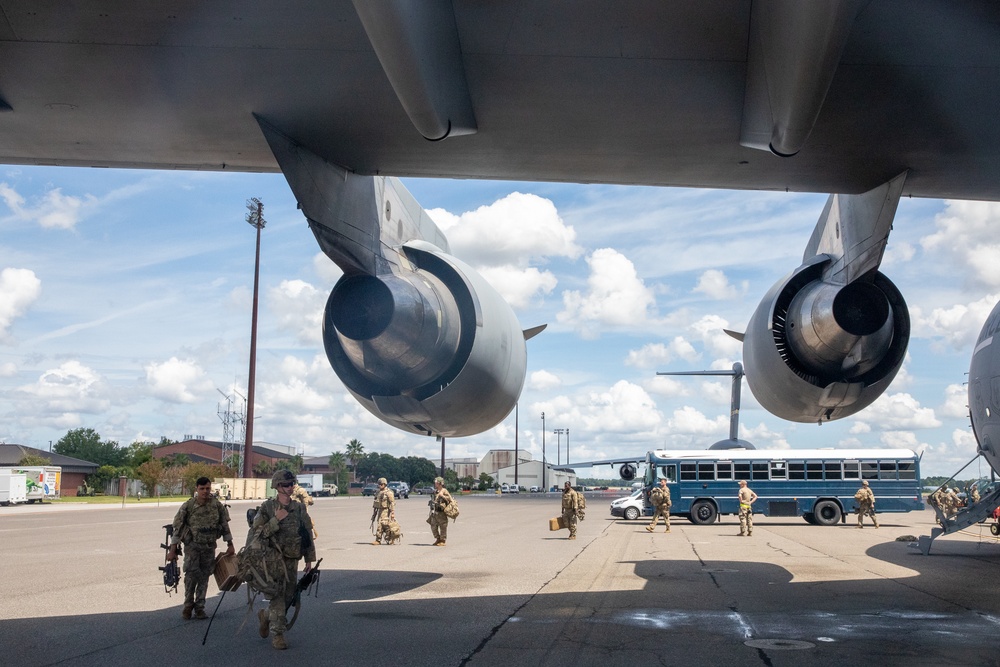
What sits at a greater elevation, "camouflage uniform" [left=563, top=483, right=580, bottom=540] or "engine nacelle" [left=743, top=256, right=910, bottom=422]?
"engine nacelle" [left=743, top=256, right=910, bottom=422]

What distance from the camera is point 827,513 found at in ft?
95.2

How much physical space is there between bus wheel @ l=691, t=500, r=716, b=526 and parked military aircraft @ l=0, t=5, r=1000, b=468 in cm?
2266

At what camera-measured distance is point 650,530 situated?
25.7 meters

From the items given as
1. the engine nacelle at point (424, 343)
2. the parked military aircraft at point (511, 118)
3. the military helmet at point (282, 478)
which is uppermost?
the parked military aircraft at point (511, 118)

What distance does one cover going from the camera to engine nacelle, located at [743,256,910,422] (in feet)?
22.4

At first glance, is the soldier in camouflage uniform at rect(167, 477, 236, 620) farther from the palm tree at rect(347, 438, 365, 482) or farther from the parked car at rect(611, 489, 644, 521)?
the palm tree at rect(347, 438, 365, 482)

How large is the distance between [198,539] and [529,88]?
6492 millimetres

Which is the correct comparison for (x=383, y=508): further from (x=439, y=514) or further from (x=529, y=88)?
(x=529, y=88)

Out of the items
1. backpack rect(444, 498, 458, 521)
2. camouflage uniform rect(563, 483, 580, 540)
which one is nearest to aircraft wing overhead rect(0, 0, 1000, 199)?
backpack rect(444, 498, 458, 521)

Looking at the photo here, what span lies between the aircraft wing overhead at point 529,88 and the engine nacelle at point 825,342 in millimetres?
842

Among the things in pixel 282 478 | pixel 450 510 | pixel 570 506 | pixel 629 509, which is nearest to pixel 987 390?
pixel 282 478

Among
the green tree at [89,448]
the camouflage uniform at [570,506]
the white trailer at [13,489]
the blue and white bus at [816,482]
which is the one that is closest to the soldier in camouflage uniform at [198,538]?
the camouflage uniform at [570,506]

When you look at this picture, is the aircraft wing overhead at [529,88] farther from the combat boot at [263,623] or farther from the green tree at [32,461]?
the green tree at [32,461]

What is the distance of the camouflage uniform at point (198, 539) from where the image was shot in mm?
9383
